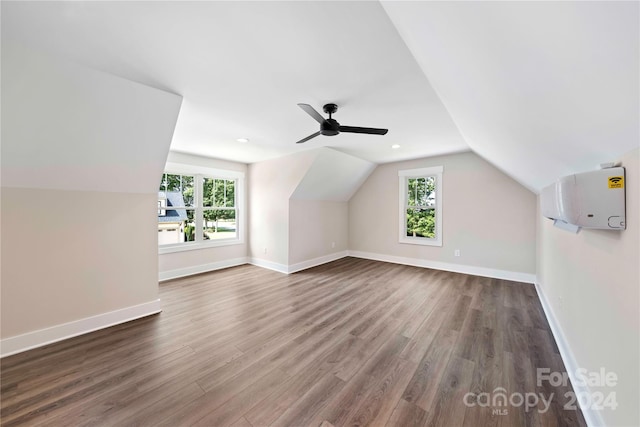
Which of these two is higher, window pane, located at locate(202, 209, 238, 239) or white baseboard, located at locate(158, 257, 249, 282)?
window pane, located at locate(202, 209, 238, 239)

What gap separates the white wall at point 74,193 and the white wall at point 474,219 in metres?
4.52

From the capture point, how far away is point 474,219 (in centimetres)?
436

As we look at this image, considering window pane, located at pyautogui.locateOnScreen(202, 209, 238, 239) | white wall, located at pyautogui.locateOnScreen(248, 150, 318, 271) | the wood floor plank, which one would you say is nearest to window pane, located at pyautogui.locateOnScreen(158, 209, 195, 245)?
window pane, located at pyautogui.locateOnScreen(202, 209, 238, 239)

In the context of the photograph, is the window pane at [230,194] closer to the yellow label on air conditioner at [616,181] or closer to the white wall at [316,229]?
the white wall at [316,229]

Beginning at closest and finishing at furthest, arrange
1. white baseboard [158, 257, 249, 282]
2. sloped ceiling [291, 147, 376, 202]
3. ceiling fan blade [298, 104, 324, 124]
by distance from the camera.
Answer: ceiling fan blade [298, 104, 324, 124], white baseboard [158, 257, 249, 282], sloped ceiling [291, 147, 376, 202]

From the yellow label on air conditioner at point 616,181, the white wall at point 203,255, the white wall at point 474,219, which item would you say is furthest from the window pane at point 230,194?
the yellow label on air conditioner at point 616,181

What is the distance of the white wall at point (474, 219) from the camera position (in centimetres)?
393

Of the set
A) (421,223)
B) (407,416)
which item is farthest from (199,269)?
(421,223)

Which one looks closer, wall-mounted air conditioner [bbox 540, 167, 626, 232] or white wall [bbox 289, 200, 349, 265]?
wall-mounted air conditioner [bbox 540, 167, 626, 232]

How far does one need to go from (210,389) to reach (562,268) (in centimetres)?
320

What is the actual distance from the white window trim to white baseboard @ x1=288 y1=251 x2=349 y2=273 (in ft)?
4.92

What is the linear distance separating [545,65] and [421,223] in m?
4.60

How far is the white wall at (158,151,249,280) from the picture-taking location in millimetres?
4195

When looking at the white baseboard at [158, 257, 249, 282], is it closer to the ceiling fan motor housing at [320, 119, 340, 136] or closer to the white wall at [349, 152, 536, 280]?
the white wall at [349, 152, 536, 280]
